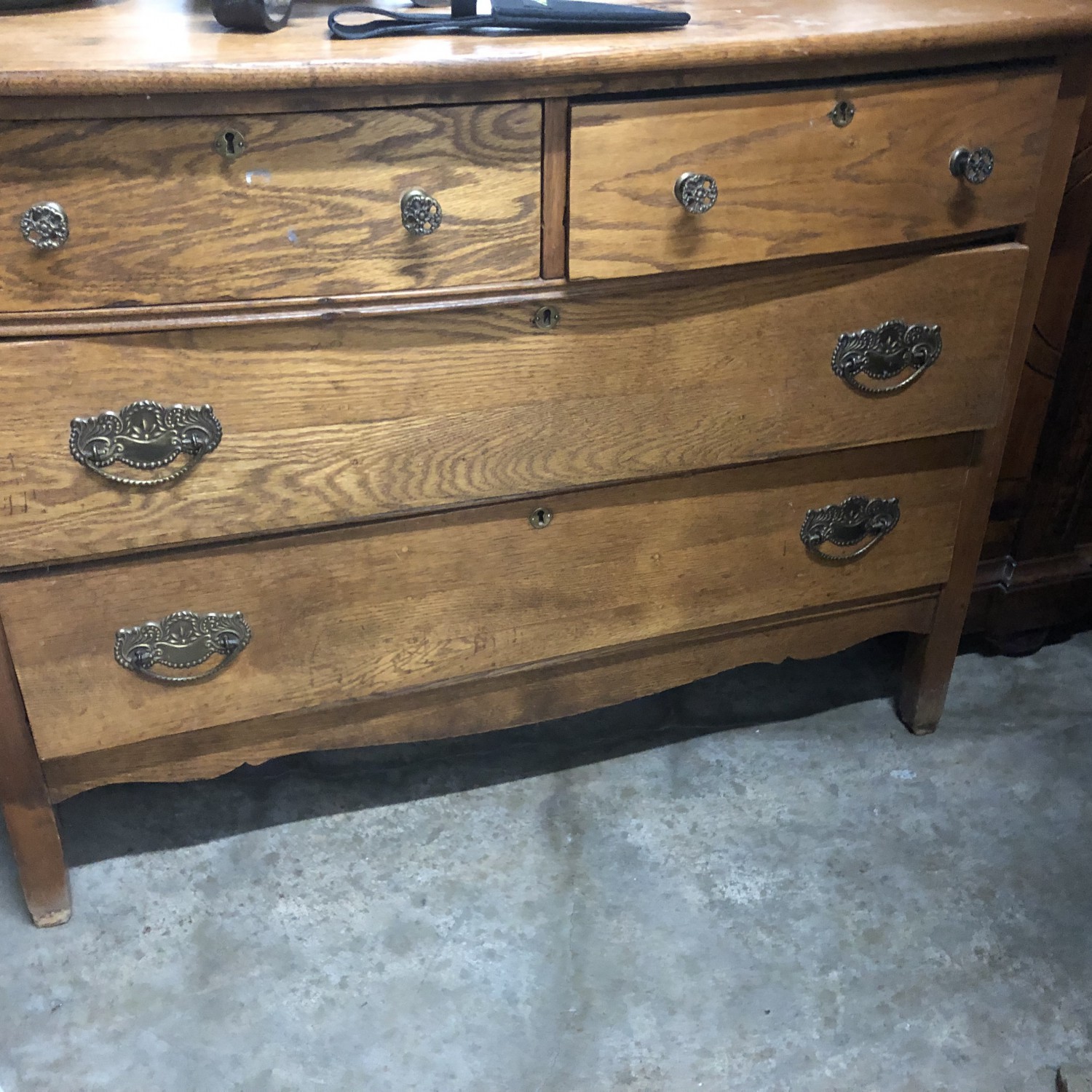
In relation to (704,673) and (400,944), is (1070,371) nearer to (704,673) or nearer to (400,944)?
(704,673)

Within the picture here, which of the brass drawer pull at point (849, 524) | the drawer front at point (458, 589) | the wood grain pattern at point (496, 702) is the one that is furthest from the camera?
the brass drawer pull at point (849, 524)

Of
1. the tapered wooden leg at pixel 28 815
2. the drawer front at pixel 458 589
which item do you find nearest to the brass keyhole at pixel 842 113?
the drawer front at pixel 458 589

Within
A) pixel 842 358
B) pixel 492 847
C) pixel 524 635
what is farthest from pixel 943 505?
pixel 492 847

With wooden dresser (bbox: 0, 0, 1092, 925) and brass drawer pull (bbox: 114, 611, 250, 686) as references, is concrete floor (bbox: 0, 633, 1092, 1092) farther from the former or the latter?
brass drawer pull (bbox: 114, 611, 250, 686)

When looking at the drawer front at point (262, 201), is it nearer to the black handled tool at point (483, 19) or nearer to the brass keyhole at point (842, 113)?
the black handled tool at point (483, 19)

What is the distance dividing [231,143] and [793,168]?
0.52 metres

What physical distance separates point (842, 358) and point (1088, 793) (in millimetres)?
732

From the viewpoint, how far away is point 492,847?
1.36m

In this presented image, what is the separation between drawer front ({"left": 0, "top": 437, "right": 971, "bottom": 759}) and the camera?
1.08 meters

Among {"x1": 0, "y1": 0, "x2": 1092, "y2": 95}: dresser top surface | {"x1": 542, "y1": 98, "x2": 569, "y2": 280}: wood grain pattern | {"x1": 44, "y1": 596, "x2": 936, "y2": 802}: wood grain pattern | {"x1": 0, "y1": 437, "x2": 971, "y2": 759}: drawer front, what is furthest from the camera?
{"x1": 44, "y1": 596, "x2": 936, "y2": 802}: wood grain pattern

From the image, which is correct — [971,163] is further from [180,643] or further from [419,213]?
[180,643]

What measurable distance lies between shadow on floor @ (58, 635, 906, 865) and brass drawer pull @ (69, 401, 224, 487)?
58cm

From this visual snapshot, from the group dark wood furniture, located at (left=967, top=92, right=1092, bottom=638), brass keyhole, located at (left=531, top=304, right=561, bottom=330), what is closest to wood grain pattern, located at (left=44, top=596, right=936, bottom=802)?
dark wood furniture, located at (left=967, top=92, right=1092, bottom=638)

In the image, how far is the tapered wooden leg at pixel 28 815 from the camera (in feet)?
3.56
